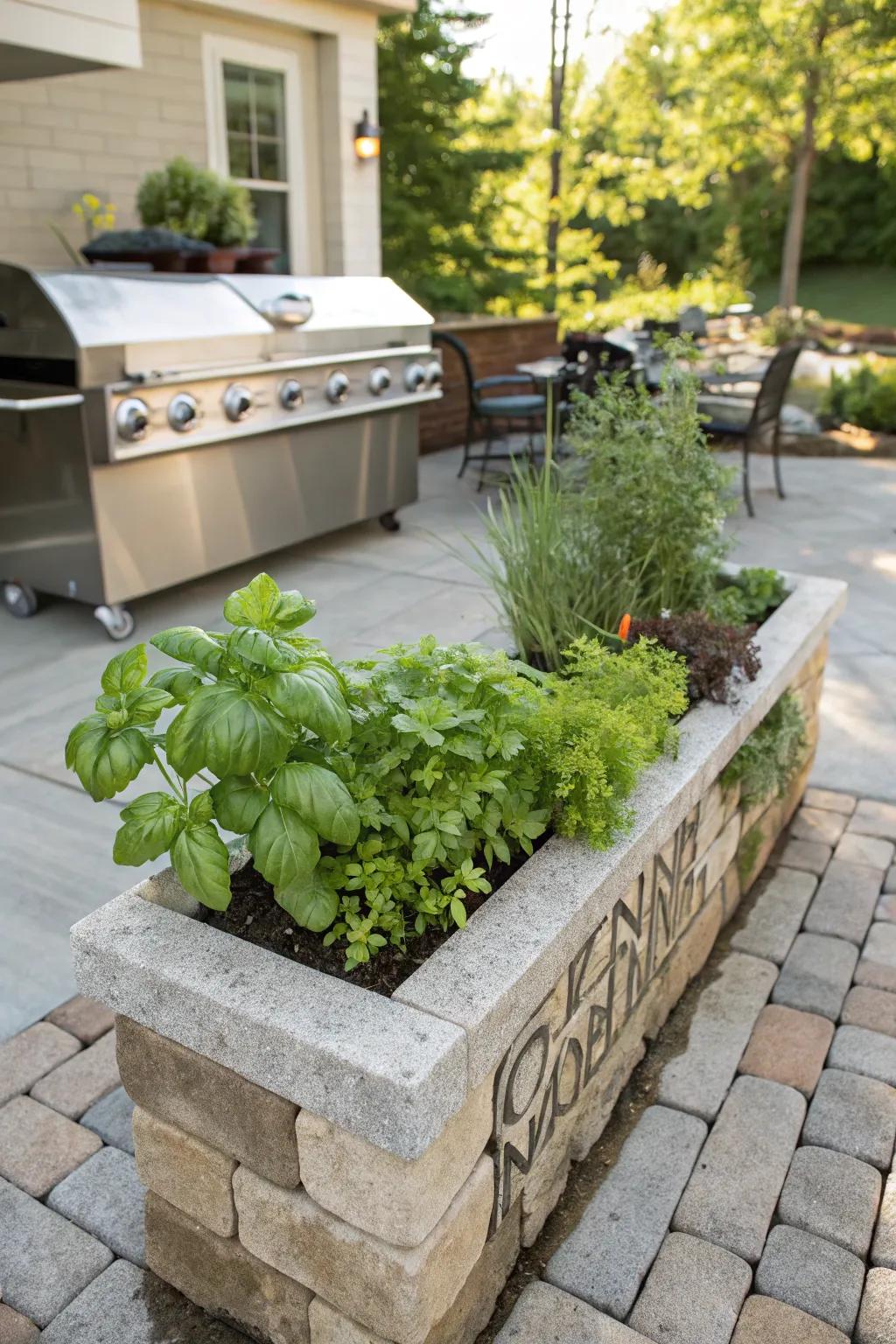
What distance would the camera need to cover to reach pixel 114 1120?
200 centimetres

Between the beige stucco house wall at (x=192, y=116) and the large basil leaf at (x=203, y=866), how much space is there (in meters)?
4.08

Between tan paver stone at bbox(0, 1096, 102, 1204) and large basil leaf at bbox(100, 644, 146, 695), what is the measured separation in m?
0.91

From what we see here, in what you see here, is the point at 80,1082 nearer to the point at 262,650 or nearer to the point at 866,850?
the point at 262,650

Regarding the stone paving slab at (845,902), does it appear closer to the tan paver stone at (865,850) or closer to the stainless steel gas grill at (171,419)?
the tan paver stone at (865,850)

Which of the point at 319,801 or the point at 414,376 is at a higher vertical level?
the point at 414,376

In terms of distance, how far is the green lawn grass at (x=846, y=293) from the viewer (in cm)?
2280

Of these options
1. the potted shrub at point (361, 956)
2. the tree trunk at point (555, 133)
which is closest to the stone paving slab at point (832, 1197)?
the potted shrub at point (361, 956)

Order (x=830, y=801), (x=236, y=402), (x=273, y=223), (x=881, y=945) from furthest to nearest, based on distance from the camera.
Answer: (x=273, y=223) < (x=236, y=402) < (x=830, y=801) < (x=881, y=945)

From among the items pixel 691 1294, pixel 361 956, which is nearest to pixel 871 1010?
pixel 691 1294

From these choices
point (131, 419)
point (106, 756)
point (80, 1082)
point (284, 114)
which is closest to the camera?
point (106, 756)

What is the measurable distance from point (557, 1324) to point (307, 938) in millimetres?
A: 696

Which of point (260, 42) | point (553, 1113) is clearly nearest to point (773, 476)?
point (260, 42)

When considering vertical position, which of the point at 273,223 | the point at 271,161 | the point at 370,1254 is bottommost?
the point at 370,1254

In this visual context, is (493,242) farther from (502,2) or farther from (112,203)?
(112,203)
